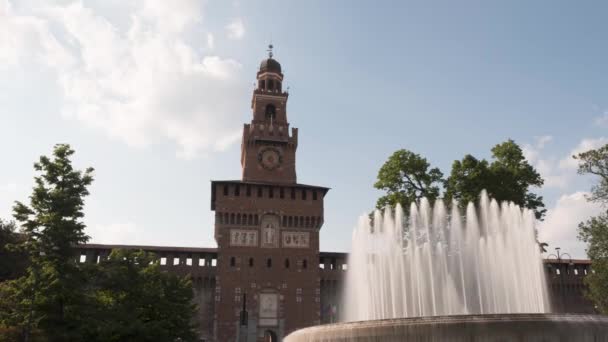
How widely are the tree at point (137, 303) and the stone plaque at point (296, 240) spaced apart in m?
12.8

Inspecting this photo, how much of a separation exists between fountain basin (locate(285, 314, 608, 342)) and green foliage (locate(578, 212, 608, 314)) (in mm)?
17309

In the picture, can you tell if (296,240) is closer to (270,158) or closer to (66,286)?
(270,158)

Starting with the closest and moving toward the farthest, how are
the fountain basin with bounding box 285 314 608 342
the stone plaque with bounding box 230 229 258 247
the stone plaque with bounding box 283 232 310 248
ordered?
the fountain basin with bounding box 285 314 608 342, the stone plaque with bounding box 230 229 258 247, the stone plaque with bounding box 283 232 310 248

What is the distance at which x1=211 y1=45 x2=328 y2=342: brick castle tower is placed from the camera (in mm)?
39500

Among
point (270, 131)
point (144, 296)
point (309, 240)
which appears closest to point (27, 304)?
point (144, 296)

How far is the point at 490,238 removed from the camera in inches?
1088

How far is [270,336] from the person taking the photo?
41625 mm

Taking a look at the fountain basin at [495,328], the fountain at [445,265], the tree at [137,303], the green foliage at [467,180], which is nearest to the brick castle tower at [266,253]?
the fountain at [445,265]

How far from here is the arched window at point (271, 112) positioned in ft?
160

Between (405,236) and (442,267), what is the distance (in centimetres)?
437

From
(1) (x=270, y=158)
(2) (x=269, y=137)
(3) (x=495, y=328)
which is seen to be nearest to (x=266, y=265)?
(1) (x=270, y=158)

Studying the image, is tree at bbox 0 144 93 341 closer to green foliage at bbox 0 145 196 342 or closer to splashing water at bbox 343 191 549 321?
green foliage at bbox 0 145 196 342

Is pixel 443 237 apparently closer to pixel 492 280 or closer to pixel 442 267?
pixel 442 267

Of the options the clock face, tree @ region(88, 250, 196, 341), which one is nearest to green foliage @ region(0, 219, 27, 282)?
tree @ region(88, 250, 196, 341)
